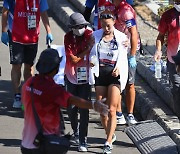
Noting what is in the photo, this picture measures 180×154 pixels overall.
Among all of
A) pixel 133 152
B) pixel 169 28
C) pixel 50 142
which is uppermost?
pixel 169 28

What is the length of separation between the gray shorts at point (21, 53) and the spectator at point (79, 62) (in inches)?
62.1

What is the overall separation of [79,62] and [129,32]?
934 mm

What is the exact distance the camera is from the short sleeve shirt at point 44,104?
7.18 m

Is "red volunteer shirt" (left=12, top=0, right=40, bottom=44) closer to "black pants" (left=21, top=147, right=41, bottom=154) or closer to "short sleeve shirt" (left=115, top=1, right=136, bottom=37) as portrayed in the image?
"short sleeve shirt" (left=115, top=1, right=136, bottom=37)

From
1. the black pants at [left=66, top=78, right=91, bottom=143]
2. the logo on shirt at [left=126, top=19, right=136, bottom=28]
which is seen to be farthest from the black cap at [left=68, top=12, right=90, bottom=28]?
the logo on shirt at [left=126, top=19, right=136, bottom=28]

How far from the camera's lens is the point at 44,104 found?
7.22 m

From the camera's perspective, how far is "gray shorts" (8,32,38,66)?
37.3ft

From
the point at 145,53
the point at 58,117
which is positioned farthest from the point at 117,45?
the point at 145,53

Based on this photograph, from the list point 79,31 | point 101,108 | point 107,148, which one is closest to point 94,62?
point 79,31

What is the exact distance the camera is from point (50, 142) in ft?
23.6

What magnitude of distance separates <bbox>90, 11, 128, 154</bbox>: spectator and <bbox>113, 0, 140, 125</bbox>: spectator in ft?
1.79

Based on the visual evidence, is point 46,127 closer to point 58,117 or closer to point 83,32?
point 58,117

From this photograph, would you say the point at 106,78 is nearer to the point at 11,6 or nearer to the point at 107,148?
the point at 107,148

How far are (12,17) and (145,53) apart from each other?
9.17 feet
